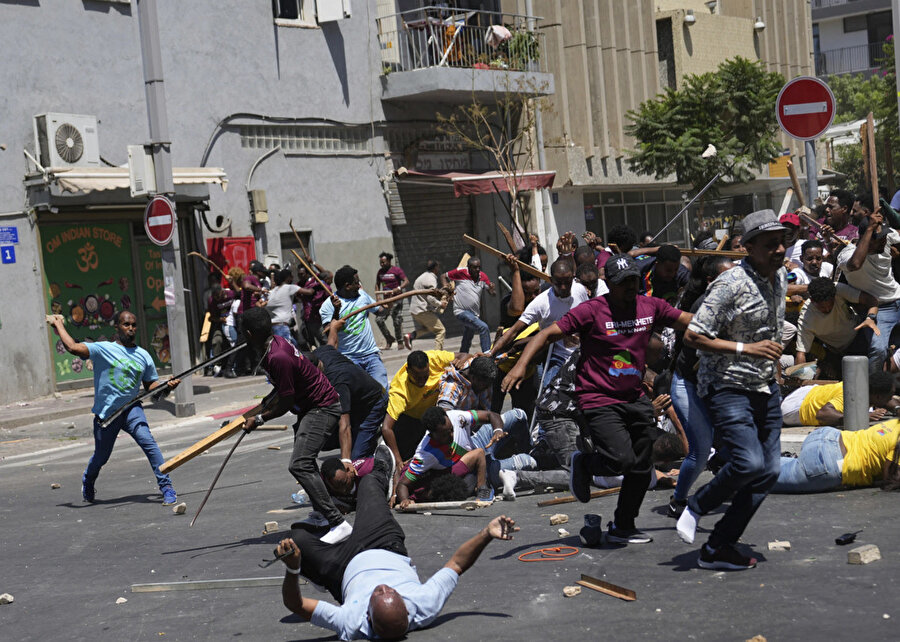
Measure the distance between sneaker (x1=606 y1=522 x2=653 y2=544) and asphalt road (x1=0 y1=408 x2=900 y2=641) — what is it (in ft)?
0.20

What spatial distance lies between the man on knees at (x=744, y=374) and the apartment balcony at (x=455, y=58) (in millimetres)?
18160

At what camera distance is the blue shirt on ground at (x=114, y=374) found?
9836mm

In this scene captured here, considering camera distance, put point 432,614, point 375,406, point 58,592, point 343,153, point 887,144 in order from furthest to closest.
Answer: point 343,153 < point 887,144 < point 375,406 < point 58,592 < point 432,614

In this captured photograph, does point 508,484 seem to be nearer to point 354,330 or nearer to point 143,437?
point 354,330

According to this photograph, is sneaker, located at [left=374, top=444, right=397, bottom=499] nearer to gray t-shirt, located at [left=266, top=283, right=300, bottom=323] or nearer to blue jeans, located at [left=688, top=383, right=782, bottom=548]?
blue jeans, located at [left=688, top=383, right=782, bottom=548]

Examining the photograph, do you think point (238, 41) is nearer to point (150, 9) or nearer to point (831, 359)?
point (150, 9)

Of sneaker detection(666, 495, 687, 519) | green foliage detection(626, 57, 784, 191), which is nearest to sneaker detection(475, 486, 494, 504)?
sneaker detection(666, 495, 687, 519)

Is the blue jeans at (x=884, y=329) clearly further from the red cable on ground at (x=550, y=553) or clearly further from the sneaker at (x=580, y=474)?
the red cable on ground at (x=550, y=553)

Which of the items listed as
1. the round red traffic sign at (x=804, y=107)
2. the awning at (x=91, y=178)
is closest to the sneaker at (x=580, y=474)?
the round red traffic sign at (x=804, y=107)

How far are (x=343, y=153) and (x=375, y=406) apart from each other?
570 inches

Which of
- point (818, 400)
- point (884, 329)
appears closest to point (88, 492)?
point (818, 400)

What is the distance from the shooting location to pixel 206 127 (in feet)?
67.3

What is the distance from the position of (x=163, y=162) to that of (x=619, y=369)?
1027 cm

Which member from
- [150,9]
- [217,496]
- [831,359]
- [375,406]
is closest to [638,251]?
[831,359]
